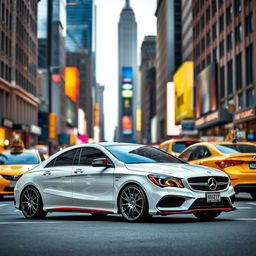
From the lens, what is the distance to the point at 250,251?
6457 mm

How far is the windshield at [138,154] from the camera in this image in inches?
417

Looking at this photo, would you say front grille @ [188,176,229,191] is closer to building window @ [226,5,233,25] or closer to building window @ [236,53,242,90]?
building window @ [236,53,242,90]

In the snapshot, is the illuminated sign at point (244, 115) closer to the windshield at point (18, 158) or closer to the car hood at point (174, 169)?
the windshield at point (18, 158)

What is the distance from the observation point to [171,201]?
9.70 metres

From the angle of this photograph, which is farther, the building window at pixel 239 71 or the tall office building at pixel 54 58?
the tall office building at pixel 54 58

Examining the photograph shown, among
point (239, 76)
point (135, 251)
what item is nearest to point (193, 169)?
point (135, 251)

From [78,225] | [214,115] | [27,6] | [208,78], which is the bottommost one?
[78,225]

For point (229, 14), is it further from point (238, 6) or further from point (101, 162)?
point (101, 162)

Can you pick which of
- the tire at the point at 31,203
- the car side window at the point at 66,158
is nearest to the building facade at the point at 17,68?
the tire at the point at 31,203

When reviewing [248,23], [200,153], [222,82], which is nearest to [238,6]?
[248,23]

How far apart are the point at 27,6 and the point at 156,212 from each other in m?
80.8

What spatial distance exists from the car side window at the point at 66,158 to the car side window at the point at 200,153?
5.67 meters

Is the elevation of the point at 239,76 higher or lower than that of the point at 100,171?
higher

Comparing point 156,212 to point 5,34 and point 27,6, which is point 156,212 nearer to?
point 5,34
